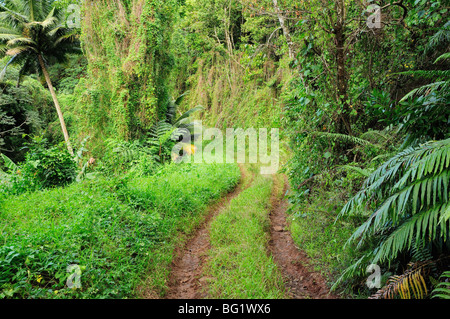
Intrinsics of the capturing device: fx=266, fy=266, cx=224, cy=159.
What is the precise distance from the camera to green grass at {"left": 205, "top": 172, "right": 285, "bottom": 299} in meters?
3.62

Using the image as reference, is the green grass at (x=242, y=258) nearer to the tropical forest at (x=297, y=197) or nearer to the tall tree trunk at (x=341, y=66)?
the tropical forest at (x=297, y=197)

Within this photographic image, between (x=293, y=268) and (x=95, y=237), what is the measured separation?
3155 mm

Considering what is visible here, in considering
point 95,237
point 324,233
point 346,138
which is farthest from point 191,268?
point 346,138

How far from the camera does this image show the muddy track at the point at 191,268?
3820 mm

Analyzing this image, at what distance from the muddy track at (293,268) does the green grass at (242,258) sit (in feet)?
0.63

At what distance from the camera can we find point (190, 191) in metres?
7.01

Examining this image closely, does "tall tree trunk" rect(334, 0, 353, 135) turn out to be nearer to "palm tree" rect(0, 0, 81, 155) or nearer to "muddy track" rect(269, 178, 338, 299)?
"muddy track" rect(269, 178, 338, 299)

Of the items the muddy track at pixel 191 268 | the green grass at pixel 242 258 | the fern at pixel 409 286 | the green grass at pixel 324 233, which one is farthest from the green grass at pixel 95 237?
the fern at pixel 409 286

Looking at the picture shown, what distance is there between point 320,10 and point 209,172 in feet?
20.1

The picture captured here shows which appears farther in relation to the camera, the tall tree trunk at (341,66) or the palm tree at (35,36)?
the palm tree at (35,36)

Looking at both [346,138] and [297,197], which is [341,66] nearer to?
[346,138]

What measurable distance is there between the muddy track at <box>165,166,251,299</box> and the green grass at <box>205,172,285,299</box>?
0.16 metres

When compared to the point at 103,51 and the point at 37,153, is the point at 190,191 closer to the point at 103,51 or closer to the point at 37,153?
the point at 37,153
